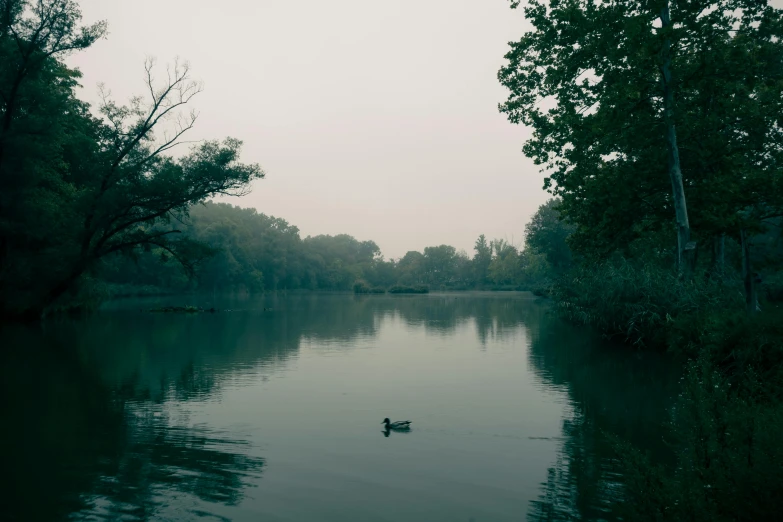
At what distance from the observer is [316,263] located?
A: 484 feet

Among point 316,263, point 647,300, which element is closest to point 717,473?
point 647,300

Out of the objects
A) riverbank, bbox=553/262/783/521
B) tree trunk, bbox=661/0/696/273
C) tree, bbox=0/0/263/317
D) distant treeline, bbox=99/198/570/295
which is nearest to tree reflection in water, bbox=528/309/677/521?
riverbank, bbox=553/262/783/521

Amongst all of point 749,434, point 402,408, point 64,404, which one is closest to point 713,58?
point 402,408

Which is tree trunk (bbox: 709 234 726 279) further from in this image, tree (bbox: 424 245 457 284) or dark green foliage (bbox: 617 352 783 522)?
tree (bbox: 424 245 457 284)

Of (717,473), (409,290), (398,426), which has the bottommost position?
(398,426)

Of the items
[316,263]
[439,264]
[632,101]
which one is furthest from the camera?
[439,264]

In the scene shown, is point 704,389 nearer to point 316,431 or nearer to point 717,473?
point 717,473

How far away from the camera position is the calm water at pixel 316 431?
26.4 ft

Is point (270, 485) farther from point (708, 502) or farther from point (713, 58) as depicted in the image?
point (713, 58)

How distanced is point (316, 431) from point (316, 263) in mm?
136450

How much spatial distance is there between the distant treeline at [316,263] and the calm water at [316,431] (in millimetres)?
26922

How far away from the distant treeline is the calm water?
26922 millimetres

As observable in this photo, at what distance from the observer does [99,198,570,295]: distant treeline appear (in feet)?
269

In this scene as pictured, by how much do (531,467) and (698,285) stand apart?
594 inches
